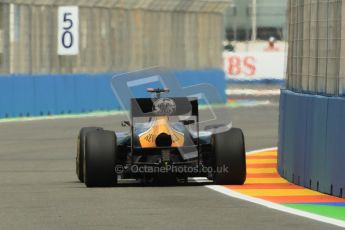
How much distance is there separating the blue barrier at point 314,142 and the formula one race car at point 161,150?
0.78 metres

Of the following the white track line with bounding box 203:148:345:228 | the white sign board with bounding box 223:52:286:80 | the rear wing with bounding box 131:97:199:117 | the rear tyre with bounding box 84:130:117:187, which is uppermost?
the rear wing with bounding box 131:97:199:117

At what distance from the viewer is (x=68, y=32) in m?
37.9

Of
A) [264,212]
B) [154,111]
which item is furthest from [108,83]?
[264,212]

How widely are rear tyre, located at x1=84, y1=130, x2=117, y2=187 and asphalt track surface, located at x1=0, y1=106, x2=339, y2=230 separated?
0.50 ft

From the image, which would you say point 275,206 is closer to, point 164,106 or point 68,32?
point 164,106

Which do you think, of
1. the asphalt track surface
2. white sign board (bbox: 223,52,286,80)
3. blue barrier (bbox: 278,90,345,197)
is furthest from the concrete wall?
white sign board (bbox: 223,52,286,80)

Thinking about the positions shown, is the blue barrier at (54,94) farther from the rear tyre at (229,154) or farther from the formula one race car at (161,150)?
the rear tyre at (229,154)

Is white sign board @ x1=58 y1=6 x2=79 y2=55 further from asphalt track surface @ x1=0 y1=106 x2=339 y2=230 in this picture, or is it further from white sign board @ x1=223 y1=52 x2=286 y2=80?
white sign board @ x1=223 y1=52 x2=286 y2=80

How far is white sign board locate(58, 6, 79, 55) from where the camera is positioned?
37.9 meters

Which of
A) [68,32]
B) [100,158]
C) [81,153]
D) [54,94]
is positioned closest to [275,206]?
[100,158]

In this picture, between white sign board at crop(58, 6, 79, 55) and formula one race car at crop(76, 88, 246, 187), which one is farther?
white sign board at crop(58, 6, 79, 55)

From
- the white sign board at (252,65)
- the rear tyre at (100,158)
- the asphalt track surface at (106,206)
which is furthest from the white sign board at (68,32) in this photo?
the rear tyre at (100,158)

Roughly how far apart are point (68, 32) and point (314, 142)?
942 inches

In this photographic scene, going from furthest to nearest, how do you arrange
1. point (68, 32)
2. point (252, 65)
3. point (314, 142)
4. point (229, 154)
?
1. point (252, 65)
2. point (68, 32)
3. point (229, 154)
4. point (314, 142)
